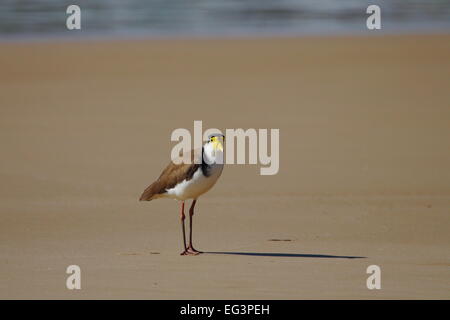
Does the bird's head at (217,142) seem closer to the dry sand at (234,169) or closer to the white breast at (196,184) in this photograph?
the white breast at (196,184)

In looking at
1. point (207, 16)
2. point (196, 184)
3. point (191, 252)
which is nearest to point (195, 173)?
point (196, 184)

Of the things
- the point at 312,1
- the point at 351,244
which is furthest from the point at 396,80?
the point at 351,244

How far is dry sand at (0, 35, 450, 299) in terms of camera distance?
910 centimetres

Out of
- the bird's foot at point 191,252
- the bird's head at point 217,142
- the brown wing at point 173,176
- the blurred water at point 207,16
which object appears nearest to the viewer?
the bird's head at point 217,142

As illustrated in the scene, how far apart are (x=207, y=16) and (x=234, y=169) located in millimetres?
12728

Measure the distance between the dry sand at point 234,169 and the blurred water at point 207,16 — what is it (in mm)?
1709

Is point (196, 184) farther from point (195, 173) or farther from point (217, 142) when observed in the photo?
point (217, 142)

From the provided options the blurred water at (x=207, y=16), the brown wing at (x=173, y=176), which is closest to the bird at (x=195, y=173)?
the brown wing at (x=173, y=176)

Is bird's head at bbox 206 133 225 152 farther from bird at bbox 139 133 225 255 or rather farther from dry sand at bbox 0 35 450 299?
dry sand at bbox 0 35 450 299

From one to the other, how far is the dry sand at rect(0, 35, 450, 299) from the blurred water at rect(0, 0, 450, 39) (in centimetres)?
171

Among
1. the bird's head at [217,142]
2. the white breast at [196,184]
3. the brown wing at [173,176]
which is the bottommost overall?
the white breast at [196,184]

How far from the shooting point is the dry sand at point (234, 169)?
9.10m

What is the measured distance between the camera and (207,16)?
27.1 metres

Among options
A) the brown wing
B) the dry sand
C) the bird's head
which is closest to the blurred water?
the dry sand
